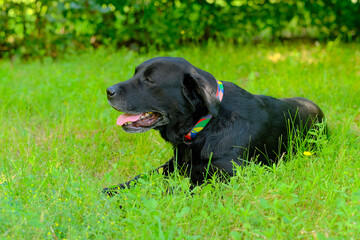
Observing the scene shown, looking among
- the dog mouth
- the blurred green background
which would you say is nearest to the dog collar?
the dog mouth

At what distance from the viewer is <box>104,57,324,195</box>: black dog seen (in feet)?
10.3

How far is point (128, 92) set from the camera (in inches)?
125

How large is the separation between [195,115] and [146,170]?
581 mm

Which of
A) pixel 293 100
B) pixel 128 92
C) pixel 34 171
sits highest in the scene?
pixel 128 92

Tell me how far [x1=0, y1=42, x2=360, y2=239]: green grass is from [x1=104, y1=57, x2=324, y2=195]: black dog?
0.63 ft

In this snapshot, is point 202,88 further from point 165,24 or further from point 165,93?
point 165,24

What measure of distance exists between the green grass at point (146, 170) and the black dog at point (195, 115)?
19cm

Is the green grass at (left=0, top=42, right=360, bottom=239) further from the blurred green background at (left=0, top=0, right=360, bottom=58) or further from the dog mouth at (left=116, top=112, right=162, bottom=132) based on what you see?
the blurred green background at (left=0, top=0, right=360, bottom=58)

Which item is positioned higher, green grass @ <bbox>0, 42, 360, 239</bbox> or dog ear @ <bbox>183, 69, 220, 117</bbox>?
dog ear @ <bbox>183, 69, 220, 117</bbox>

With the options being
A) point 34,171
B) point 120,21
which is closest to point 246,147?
point 34,171

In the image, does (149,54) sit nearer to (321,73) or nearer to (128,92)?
(321,73)

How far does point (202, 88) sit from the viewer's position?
9.95 feet

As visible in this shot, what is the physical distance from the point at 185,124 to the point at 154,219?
1046 mm

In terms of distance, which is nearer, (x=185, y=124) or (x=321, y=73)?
(x=185, y=124)
